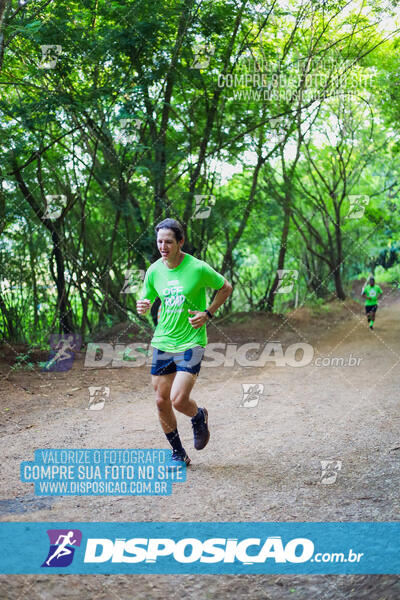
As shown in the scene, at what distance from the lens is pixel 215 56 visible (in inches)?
450

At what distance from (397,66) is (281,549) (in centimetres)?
1372

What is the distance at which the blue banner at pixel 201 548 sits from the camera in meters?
3.21

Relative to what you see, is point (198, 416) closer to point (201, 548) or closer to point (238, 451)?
point (238, 451)

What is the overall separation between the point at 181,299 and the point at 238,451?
1725mm

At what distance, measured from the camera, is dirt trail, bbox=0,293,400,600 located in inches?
120

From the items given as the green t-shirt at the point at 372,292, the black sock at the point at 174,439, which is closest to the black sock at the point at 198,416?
the black sock at the point at 174,439

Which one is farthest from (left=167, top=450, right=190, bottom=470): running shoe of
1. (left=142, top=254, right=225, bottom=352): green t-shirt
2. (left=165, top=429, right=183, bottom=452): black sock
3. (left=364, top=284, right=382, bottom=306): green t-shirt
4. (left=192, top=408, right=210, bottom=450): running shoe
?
(left=364, top=284, right=382, bottom=306): green t-shirt

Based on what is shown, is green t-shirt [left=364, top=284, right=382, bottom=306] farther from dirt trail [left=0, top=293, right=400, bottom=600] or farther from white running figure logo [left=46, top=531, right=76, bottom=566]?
white running figure logo [left=46, top=531, right=76, bottom=566]

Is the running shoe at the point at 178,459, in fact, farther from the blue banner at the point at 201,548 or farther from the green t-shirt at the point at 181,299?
the blue banner at the point at 201,548

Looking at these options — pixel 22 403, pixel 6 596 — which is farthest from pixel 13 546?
pixel 22 403

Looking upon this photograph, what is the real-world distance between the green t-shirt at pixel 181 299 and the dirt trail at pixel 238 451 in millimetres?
1102

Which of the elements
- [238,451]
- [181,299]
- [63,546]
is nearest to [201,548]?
[63,546]

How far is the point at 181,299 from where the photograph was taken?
4602 millimetres

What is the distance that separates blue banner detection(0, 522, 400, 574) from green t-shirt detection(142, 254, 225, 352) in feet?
4.64
